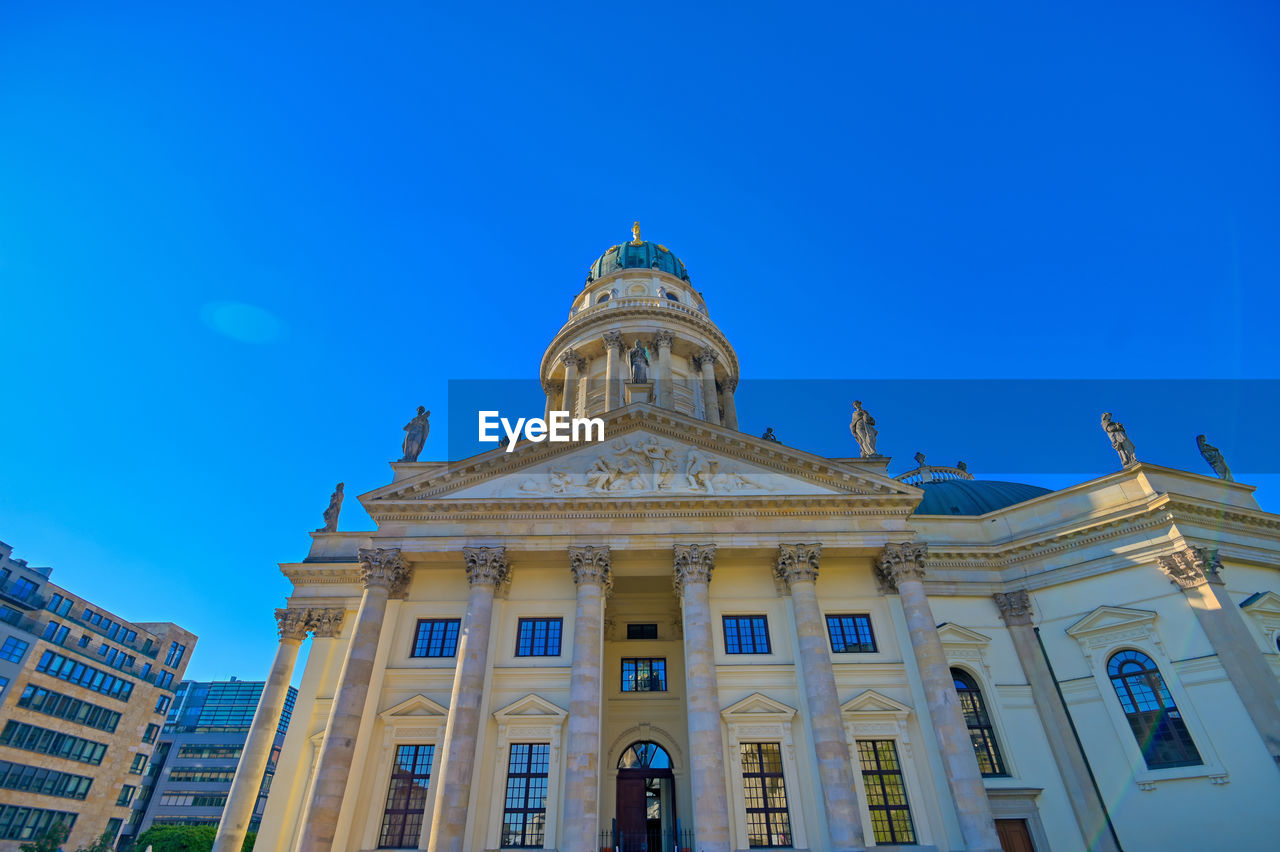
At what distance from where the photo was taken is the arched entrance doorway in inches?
998

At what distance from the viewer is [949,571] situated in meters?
30.6

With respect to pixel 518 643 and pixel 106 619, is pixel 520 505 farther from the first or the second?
pixel 106 619

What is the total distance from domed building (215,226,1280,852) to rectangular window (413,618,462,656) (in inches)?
3.3

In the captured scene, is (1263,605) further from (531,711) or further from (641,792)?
(531,711)

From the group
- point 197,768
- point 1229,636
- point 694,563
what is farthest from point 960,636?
point 197,768

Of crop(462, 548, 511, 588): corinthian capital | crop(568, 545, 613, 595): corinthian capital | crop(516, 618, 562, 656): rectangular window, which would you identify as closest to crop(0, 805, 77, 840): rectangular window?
crop(462, 548, 511, 588): corinthian capital

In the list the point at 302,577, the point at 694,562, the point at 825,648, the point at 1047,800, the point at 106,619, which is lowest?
the point at 1047,800

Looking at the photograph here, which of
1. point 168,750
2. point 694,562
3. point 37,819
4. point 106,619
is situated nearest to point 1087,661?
point 694,562

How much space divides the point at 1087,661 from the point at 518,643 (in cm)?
2234

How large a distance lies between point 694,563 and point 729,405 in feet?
73.8

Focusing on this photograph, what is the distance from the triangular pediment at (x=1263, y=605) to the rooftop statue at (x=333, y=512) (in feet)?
126

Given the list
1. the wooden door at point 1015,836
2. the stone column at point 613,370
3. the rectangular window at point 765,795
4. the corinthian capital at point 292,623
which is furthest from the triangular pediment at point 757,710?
the stone column at point 613,370

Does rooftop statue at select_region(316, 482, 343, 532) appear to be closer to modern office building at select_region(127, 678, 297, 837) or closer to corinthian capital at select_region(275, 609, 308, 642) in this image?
corinthian capital at select_region(275, 609, 308, 642)

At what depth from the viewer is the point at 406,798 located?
76.2ft
